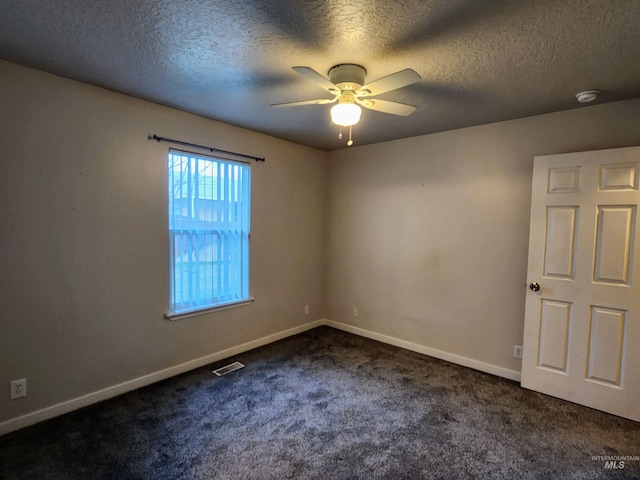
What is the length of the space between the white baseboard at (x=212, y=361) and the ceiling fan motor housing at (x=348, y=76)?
2.74 meters

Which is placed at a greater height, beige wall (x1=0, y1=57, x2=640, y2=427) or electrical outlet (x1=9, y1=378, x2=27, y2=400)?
beige wall (x1=0, y1=57, x2=640, y2=427)

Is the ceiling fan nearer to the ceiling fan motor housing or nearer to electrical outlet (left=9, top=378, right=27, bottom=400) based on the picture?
the ceiling fan motor housing

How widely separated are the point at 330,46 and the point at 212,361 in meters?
2.93

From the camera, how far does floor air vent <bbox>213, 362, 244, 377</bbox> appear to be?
303cm

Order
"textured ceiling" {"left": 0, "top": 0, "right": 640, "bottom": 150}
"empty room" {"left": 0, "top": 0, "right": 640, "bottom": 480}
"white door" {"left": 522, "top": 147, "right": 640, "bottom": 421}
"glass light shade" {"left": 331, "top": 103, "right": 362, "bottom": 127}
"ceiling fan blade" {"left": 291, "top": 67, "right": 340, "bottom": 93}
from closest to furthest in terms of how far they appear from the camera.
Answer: "textured ceiling" {"left": 0, "top": 0, "right": 640, "bottom": 150}
"ceiling fan blade" {"left": 291, "top": 67, "right": 340, "bottom": 93}
"empty room" {"left": 0, "top": 0, "right": 640, "bottom": 480}
"glass light shade" {"left": 331, "top": 103, "right": 362, "bottom": 127}
"white door" {"left": 522, "top": 147, "right": 640, "bottom": 421}

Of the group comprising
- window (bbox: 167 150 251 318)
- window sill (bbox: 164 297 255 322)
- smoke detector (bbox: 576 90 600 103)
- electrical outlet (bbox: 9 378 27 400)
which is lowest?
electrical outlet (bbox: 9 378 27 400)

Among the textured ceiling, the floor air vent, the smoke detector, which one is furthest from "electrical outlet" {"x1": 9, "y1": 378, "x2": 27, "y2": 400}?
the smoke detector

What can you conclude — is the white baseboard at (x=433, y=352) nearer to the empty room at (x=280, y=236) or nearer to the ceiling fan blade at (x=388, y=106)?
the empty room at (x=280, y=236)

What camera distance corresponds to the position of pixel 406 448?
6.72ft

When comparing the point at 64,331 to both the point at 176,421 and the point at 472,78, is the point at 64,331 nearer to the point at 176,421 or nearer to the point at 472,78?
the point at 176,421

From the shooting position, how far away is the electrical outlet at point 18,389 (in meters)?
2.14

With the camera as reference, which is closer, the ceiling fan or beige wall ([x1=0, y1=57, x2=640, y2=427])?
the ceiling fan

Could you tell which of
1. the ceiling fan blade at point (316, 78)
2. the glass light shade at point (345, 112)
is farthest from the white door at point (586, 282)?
the ceiling fan blade at point (316, 78)

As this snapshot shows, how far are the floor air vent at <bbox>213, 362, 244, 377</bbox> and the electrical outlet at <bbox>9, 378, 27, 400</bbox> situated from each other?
134 cm
